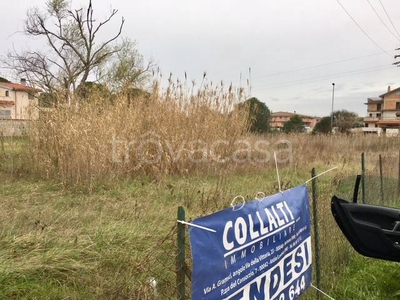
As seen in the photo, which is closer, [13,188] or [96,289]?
[96,289]

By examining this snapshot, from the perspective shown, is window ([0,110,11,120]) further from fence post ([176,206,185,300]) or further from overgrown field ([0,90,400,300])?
fence post ([176,206,185,300])

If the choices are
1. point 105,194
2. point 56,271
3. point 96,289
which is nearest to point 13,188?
point 105,194

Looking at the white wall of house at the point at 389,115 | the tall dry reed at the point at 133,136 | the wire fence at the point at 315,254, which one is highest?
the white wall of house at the point at 389,115

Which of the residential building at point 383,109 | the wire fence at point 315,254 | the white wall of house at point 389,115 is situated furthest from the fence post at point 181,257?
the white wall of house at point 389,115

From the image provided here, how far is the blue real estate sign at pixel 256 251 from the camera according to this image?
1.56 metres

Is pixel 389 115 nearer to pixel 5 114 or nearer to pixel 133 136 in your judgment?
pixel 133 136

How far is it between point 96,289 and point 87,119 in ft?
15.4

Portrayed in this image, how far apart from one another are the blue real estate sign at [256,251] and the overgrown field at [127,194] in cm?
43

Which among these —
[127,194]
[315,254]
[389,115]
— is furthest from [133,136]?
[389,115]

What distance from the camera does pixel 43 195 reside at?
517 cm

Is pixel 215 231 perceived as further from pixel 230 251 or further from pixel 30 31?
pixel 30 31

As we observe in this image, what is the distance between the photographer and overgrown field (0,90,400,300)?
2457mm

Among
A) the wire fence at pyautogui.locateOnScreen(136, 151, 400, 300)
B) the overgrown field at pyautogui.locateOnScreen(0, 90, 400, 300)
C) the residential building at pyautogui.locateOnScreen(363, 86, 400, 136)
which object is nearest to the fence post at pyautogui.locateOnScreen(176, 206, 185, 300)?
the wire fence at pyautogui.locateOnScreen(136, 151, 400, 300)

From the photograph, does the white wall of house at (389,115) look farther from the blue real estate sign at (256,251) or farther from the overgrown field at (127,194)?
the blue real estate sign at (256,251)
